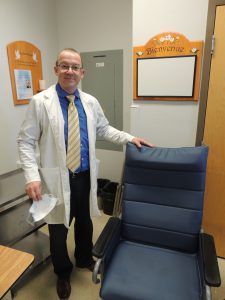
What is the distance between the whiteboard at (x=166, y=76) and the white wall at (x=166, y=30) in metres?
0.09

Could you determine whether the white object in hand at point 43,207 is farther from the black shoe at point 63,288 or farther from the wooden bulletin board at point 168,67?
the wooden bulletin board at point 168,67

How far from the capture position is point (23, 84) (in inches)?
95.5

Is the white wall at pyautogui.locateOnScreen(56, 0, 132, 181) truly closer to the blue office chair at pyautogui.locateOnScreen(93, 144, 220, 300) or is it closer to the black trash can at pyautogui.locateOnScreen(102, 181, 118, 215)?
the black trash can at pyautogui.locateOnScreen(102, 181, 118, 215)

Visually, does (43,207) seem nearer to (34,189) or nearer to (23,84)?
(34,189)

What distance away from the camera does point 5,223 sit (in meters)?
1.92

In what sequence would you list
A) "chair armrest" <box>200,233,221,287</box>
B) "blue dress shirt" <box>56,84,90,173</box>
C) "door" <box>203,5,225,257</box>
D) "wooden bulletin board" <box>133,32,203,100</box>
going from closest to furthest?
1. "chair armrest" <box>200,233,221,287</box>
2. "blue dress shirt" <box>56,84,90,173</box>
3. "door" <box>203,5,225,257</box>
4. "wooden bulletin board" <box>133,32,203,100</box>

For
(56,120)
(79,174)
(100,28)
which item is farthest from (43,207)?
(100,28)

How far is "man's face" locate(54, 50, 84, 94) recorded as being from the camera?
137 cm

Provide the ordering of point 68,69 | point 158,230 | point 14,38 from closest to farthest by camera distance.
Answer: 1. point 68,69
2. point 158,230
3. point 14,38

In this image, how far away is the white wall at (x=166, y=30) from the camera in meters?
1.68

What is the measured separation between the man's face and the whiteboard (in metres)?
0.68

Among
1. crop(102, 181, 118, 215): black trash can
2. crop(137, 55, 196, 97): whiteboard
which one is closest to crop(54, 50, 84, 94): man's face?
crop(137, 55, 196, 97): whiteboard

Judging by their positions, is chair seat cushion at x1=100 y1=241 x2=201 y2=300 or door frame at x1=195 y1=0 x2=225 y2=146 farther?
door frame at x1=195 y1=0 x2=225 y2=146

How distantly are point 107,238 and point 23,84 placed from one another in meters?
1.84
